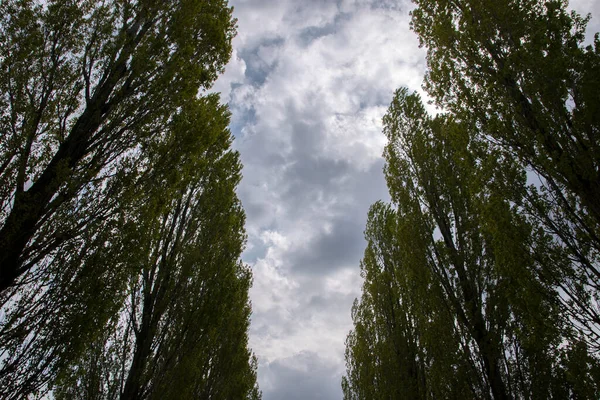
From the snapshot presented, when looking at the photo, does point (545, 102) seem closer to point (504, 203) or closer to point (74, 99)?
point (504, 203)

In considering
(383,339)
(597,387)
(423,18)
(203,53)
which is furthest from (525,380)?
(203,53)

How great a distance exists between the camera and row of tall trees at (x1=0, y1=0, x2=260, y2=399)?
14.5 ft

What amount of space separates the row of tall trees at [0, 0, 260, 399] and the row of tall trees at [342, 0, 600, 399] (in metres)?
5.03

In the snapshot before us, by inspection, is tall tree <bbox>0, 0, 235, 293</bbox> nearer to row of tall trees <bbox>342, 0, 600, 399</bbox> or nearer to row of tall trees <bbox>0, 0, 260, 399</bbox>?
row of tall trees <bbox>0, 0, 260, 399</bbox>

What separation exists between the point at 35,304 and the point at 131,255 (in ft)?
4.26

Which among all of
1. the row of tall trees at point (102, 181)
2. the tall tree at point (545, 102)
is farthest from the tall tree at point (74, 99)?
the tall tree at point (545, 102)

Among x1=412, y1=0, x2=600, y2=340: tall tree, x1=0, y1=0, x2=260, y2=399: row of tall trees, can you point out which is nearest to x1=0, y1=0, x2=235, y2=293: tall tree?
x1=0, y1=0, x2=260, y2=399: row of tall trees

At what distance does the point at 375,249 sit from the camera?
584 inches

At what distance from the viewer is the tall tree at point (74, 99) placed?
14.5 ft

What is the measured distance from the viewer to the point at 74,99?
206 inches

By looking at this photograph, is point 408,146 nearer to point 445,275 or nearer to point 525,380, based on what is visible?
point 445,275

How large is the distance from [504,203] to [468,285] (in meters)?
2.54

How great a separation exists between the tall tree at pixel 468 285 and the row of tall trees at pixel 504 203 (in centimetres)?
2

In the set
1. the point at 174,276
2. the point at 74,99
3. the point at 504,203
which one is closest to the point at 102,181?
the point at 74,99
